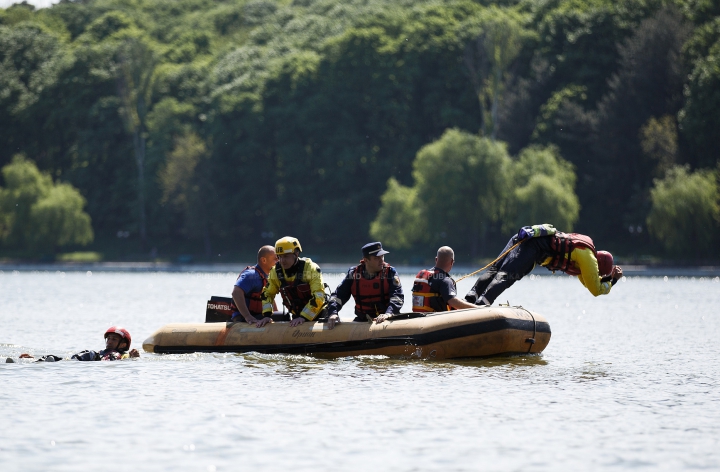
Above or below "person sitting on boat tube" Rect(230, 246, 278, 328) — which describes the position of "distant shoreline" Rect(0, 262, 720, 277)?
below

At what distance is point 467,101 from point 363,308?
55.6 meters

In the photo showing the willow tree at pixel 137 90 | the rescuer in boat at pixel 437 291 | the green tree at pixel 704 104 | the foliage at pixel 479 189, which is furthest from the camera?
the willow tree at pixel 137 90

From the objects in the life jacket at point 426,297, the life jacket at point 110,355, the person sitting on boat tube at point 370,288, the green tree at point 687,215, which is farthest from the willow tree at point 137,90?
the person sitting on boat tube at point 370,288

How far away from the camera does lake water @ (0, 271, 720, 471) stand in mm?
10109

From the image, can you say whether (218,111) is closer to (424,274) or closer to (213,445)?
(424,274)

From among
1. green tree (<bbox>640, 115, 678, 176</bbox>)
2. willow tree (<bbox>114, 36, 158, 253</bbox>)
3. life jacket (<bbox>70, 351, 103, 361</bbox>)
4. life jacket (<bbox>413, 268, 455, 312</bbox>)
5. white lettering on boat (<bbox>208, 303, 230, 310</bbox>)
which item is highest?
willow tree (<bbox>114, 36, 158, 253</bbox>)

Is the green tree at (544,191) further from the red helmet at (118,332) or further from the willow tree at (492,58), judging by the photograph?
the red helmet at (118,332)

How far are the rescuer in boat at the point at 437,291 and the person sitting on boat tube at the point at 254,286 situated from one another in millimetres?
2237

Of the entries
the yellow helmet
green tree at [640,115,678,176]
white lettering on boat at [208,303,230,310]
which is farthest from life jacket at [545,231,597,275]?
green tree at [640,115,678,176]

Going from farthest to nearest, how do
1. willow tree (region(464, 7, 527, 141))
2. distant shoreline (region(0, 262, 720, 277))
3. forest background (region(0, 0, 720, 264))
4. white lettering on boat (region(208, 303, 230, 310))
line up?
willow tree (region(464, 7, 527, 141))
forest background (region(0, 0, 720, 264))
distant shoreline (region(0, 262, 720, 277))
white lettering on boat (region(208, 303, 230, 310))

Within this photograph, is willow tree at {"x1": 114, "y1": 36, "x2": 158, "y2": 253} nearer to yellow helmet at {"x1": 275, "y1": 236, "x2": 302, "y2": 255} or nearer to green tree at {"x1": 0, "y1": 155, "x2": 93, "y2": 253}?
green tree at {"x1": 0, "y1": 155, "x2": 93, "y2": 253}

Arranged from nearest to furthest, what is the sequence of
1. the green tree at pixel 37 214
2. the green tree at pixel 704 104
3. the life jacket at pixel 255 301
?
the life jacket at pixel 255 301 < the green tree at pixel 704 104 < the green tree at pixel 37 214

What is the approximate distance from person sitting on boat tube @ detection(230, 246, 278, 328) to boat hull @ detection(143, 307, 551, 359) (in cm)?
20

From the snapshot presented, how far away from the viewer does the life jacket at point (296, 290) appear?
645 inches
